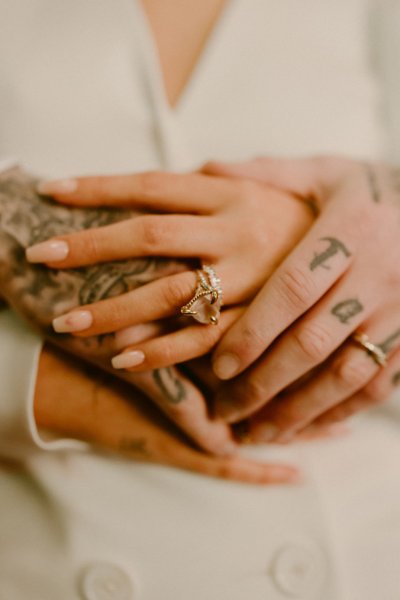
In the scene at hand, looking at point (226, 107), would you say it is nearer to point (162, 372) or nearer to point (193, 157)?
point (193, 157)

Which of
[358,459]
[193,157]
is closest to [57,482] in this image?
[358,459]

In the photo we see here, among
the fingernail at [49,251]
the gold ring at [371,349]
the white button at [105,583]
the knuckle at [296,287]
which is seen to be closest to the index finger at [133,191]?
the fingernail at [49,251]

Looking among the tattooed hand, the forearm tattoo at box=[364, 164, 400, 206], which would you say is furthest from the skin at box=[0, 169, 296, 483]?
the forearm tattoo at box=[364, 164, 400, 206]

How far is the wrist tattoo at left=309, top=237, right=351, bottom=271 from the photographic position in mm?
799

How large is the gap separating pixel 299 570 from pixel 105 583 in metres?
0.33

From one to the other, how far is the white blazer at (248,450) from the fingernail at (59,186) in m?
0.23

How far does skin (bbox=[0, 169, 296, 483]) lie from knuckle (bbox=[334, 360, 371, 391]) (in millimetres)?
214

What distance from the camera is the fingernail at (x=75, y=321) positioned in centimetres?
79

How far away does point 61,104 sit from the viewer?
1062 mm

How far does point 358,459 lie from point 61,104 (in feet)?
2.94

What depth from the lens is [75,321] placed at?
792mm

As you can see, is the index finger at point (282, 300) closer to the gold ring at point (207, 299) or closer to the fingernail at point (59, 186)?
the gold ring at point (207, 299)

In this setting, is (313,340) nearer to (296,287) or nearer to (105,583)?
(296,287)

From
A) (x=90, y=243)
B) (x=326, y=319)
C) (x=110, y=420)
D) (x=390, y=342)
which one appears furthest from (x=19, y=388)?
(x=390, y=342)
